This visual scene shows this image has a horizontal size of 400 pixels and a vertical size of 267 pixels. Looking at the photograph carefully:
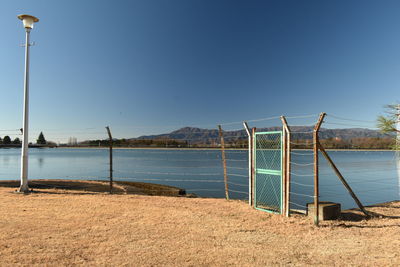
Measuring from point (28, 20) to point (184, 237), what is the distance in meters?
10.1

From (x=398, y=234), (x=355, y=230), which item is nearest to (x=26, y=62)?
(x=355, y=230)

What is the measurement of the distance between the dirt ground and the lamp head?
6649 millimetres

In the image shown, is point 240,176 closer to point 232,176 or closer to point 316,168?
point 232,176

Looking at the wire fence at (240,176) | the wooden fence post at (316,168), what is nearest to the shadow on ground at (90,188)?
the wire fence at (240,176)

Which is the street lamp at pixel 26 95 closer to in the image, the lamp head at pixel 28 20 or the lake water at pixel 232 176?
the lamp head at pixel 28 20

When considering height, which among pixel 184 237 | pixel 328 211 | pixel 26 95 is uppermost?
pixel 26 95

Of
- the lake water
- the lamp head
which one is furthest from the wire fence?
the lamp head

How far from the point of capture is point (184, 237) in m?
4.89

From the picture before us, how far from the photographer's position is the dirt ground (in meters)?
3.90

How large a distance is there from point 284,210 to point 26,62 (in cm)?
1049

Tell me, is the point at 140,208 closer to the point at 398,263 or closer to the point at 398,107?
the point at 398,263

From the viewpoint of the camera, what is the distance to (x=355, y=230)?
5.52 m

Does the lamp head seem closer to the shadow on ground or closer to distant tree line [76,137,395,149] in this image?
distant tree line [76,137,395,149]

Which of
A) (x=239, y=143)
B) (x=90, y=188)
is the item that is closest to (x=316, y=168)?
(x=239, y=143)
